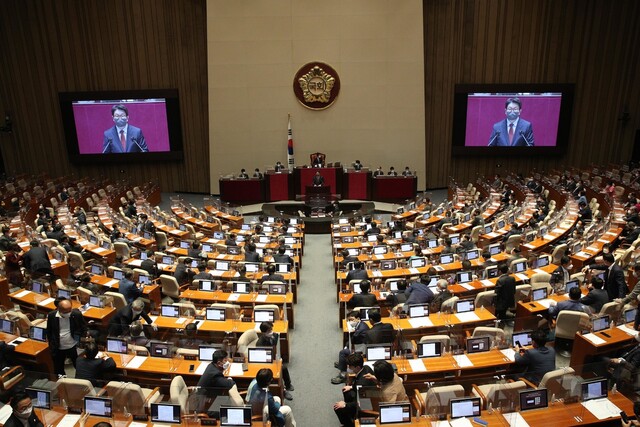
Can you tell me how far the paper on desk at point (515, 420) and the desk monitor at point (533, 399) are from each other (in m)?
0.15

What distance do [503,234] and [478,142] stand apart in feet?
38.1

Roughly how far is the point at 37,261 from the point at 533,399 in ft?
34.2

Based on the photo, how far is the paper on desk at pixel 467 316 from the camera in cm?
838

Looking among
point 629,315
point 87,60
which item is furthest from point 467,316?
point 87,60

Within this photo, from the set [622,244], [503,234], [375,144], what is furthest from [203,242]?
[375,144]

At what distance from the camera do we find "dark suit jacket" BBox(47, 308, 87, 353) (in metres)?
7.63

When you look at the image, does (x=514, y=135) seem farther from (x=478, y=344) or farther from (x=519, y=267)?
(x=478, y=344)

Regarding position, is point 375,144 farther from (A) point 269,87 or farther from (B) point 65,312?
(B) point 65,312

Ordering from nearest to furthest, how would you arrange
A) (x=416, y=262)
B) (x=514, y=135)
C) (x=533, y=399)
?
(x=533, y=399), (x=416, y=262), (x=514, y=135)

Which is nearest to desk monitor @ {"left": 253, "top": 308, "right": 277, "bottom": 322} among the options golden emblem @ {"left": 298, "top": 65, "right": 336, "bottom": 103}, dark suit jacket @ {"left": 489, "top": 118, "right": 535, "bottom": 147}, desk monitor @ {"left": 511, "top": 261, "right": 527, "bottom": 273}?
desk monitor @ {"left": 511, "top": 261, "right": 527, "bottom": 273}

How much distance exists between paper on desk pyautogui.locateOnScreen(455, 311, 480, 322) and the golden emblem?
56.6 ft

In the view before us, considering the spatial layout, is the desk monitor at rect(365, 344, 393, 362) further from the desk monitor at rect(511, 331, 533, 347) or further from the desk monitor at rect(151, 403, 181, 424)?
the desk monitor at rect(151, 403, 181, 424)

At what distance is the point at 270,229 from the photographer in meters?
16.1

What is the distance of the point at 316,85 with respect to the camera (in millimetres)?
23797
